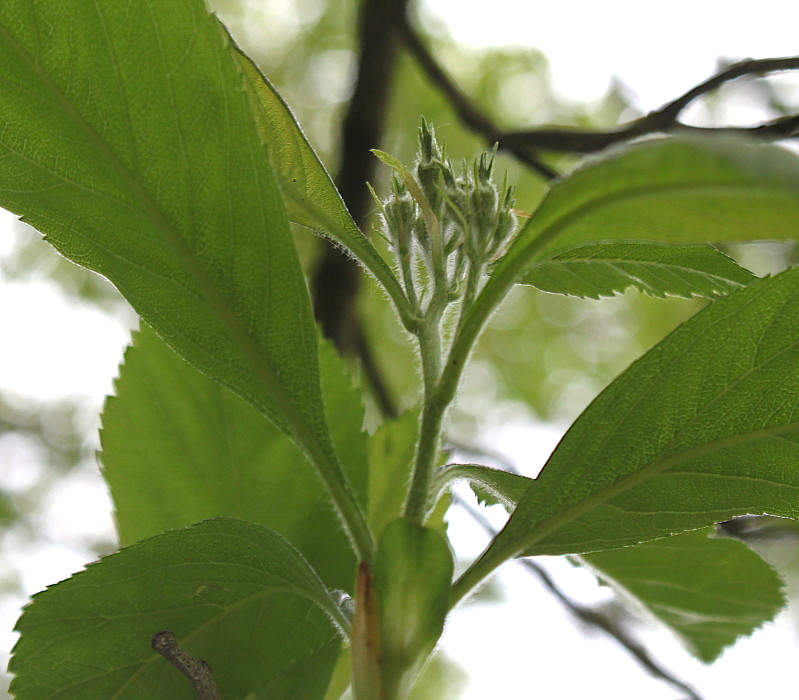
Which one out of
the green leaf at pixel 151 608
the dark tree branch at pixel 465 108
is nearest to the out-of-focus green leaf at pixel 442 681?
the dark tree branch at pixel 465 108

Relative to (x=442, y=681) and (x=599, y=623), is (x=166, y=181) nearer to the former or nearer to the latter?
(x=599, y=623)

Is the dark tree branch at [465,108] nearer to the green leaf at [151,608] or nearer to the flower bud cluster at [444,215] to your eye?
the flower bud cluster at [444,215]

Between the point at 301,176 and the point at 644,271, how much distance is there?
0.32 metres

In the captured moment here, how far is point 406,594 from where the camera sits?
52cm

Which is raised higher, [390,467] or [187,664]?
[390,467]

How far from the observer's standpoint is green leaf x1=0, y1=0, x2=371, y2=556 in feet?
1.90

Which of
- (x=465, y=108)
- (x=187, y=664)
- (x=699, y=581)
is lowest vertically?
(x=699, y=581)

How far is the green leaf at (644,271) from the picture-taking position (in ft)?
2.30

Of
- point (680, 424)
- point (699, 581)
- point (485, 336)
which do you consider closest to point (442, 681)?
point (485, 336)

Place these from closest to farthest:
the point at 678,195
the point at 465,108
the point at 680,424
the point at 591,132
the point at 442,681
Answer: the point at 678,195 < the point at 680,424 < the point at 591,132 < the point at 465,108 < the point at 442,681

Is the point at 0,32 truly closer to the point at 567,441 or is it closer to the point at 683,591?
the point at 567,441

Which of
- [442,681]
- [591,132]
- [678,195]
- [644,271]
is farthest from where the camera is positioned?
[442,681]

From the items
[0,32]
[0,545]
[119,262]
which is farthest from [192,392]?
[0,545]

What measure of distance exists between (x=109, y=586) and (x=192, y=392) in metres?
0.27
